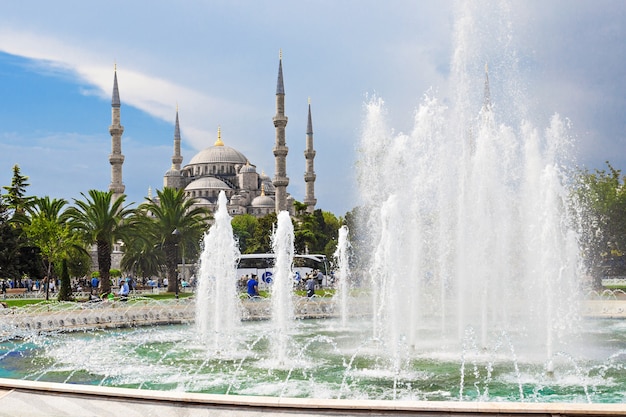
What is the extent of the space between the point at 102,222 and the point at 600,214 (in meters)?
21.3

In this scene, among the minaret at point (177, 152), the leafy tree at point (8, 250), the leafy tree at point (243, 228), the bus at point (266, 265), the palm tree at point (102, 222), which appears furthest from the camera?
the minaret at point (177, 152)

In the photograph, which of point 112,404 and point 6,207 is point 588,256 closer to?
point 6,207

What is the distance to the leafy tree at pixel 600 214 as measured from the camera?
101ft

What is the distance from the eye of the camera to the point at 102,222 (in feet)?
78.3

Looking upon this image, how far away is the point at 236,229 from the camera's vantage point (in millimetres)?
61156

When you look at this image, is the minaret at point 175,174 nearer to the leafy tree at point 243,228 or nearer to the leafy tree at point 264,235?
the leafy tree at point 243,228

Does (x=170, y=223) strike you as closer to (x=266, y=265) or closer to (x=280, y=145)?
(x=266, y=265)

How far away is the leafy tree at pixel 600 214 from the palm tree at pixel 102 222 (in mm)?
19493

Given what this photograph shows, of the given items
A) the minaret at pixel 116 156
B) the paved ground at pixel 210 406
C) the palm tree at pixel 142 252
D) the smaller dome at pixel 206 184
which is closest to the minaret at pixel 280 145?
the minaret at pixel 116 156

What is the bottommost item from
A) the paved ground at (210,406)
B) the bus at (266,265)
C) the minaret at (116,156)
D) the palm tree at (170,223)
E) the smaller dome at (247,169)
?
the paved ground at (210,406)

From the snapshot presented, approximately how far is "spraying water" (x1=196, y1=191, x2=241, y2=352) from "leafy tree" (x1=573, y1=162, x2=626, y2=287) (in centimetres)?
2055

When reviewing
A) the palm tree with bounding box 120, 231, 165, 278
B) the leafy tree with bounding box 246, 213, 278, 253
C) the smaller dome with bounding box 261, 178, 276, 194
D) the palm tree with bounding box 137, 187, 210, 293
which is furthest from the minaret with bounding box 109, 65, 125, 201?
the smaller dome with bounding box 261, 178, 276, 194

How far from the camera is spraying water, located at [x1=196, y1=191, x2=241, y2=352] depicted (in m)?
13.2

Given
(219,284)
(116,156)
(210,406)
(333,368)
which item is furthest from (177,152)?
(210,406)
